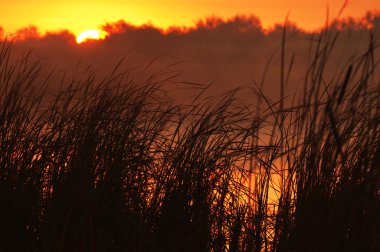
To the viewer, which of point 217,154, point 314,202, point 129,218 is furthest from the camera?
point 217,154

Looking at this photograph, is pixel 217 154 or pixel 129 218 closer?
pixel 129 218

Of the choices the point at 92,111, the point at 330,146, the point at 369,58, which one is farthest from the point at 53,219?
the point at 369,58

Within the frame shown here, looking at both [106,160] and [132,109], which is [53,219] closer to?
[106,160]

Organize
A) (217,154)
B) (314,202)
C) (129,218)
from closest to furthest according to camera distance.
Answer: (314,202) → (129,218) → (217,154)

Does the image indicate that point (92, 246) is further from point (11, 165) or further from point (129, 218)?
point (11, 165)

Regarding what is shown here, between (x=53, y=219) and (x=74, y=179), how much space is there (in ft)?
1.18

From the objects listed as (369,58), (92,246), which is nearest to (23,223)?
(92,246)

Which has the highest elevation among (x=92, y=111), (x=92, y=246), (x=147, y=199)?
(x=92, y=111)

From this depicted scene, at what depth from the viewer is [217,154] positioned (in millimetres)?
3877

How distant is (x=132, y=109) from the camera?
3988mm

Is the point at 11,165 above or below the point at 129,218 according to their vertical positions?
above

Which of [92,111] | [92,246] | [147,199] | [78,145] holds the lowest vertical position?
[92,246]

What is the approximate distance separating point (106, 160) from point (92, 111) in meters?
0.46

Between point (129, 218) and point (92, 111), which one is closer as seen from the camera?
point (129, 218)
